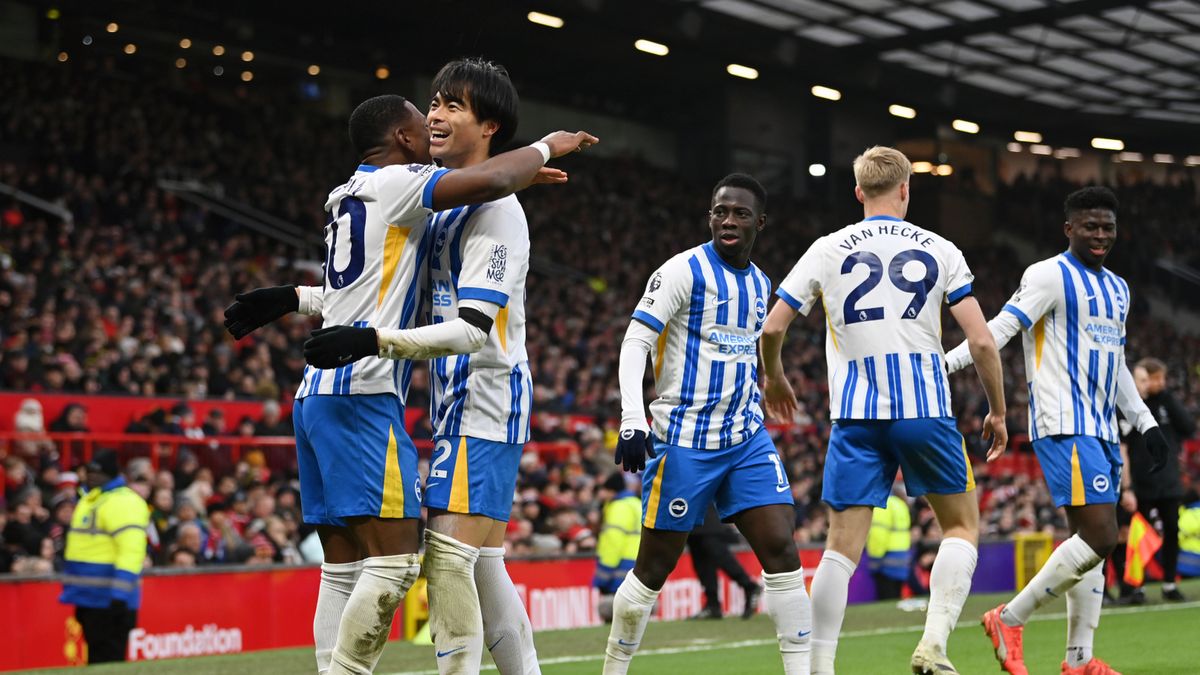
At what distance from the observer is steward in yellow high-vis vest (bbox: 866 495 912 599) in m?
16.4

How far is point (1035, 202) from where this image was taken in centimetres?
4231

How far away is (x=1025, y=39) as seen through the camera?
3088 centimetres

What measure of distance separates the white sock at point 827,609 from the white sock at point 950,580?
14.8 inches

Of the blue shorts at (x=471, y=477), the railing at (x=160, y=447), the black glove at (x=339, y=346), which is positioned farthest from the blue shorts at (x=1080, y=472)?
the railing at (x=160, y=447)

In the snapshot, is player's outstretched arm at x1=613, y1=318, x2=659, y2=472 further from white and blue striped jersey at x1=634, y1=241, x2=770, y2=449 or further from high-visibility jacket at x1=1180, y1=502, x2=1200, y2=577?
high-visibility jacket at x1=1180, y1=502, x2=1200, y2=577

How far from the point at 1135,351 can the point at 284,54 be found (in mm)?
21744

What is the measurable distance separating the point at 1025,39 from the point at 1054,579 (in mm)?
26446

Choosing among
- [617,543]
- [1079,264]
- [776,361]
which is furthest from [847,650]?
[617,543]

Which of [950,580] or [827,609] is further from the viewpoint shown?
[950,580]

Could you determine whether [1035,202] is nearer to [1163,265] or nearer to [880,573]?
[1163,265]

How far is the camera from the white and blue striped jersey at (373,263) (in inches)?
176

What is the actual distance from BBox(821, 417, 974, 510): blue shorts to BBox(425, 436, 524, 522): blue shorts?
69.0 inches

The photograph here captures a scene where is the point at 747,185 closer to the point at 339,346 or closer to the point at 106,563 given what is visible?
the point at 339,346

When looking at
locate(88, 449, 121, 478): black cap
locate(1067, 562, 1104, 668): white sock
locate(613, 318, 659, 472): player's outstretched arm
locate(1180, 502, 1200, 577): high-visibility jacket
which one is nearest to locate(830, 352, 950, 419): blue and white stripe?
locate(613, 318, 659, 472): player's outstretched arm
